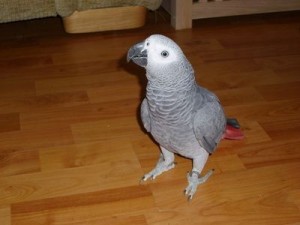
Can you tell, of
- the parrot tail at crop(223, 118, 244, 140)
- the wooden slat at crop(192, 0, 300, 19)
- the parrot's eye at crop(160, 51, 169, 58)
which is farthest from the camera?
the wooden slat at crop(192, 0, 300, 19)

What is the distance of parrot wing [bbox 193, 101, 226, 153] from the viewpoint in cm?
100

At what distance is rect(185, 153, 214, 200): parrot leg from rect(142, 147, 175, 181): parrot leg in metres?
0.07

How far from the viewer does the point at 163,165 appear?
120cm

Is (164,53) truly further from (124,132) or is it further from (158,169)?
(124,132)

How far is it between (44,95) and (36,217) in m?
0.61

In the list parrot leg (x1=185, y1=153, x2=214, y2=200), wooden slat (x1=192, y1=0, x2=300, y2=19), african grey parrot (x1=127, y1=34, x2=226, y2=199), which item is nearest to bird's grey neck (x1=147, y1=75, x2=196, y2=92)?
african grey parrot (x1=127, y1=34, x2=226, y2=199)

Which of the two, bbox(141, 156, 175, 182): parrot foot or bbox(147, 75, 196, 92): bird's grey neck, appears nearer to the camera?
bbox(147, 75, 196, 92): bird's grey neck

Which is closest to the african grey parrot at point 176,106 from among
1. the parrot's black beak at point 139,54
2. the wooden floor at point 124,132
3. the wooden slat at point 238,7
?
the parrot's black beak at point 139,54

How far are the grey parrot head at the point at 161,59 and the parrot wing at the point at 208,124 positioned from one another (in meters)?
0.12

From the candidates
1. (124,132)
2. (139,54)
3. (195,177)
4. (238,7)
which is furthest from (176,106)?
(238,7)

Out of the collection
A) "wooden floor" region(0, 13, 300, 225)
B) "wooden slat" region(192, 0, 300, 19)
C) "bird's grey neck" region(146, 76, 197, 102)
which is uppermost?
"bird's grey neck" region(146, 76, 197, 102)

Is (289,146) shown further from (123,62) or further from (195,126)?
(123,62)

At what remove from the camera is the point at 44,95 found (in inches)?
61.2

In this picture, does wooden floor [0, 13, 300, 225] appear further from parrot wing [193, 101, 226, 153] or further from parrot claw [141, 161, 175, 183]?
parrot wing [193, 101, 226, 153]
